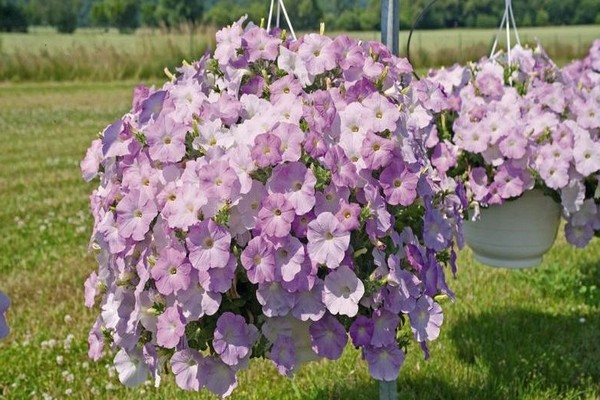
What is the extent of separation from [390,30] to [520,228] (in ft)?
3.26

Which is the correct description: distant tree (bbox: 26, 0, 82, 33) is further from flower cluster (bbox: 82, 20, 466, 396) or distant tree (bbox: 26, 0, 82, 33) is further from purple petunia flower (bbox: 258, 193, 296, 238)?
purple petunia flower (bbox: 258, 193, 296, 238)

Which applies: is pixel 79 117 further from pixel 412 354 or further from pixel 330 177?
pixel 330 177

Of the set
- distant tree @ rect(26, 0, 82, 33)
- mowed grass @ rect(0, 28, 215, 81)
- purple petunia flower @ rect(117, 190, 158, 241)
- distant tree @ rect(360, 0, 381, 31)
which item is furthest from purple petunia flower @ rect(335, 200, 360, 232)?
distant tree @ rect(26, 0, 82, 33)

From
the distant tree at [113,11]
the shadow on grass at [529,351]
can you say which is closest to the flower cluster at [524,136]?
the shadow on grass at [529,351]

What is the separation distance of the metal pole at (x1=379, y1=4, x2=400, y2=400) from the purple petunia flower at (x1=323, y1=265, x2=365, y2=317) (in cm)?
83

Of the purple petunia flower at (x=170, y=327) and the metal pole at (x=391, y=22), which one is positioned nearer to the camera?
the purple petunia flower at (x=170, y=327)

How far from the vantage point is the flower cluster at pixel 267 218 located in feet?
6.13

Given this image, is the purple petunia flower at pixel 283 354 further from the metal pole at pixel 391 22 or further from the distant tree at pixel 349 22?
the distant tree at pixel 349 22

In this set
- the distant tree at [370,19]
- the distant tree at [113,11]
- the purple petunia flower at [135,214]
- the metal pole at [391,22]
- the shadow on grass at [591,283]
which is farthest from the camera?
the distant tree at [113,11]

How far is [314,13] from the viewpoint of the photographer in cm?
3612

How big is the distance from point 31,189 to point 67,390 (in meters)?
4.21

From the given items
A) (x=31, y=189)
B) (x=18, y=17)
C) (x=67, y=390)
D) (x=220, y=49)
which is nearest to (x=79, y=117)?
(x=31, y=189)

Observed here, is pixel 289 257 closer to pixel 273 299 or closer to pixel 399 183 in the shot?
pixel 273 299

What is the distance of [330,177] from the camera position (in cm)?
193
